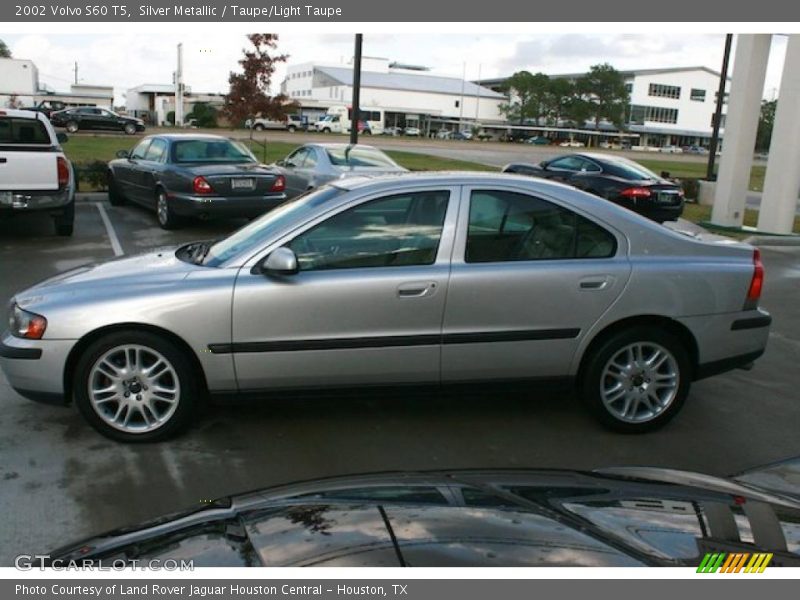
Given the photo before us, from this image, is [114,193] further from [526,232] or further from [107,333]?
[526,232]

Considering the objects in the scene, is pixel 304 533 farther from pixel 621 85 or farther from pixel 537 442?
pixel 621 85

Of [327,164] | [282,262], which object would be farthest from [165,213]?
[282,262]

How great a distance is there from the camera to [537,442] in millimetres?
4859

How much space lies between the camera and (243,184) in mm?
12086

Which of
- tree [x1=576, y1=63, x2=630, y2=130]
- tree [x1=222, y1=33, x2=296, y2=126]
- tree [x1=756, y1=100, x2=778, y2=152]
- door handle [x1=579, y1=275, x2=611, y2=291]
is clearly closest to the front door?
door handle [x1=579, y1=275, x2=611, y2=291]

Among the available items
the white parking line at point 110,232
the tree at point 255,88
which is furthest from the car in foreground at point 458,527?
the tree at point 255,88

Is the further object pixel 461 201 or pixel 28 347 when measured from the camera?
pixel 461 201

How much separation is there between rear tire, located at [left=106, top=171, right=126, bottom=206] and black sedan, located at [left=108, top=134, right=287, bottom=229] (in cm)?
110

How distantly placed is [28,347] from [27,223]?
969 cm

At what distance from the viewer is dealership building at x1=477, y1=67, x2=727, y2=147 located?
121 meters

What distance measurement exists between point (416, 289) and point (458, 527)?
256 centimetres

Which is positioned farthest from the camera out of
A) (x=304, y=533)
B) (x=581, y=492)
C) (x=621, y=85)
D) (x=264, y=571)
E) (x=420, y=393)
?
(x=621, y=85)

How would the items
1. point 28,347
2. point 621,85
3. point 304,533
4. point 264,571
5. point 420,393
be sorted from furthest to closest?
point 621,85
point 420,393
point 28,347
point 304,533
point 264,571

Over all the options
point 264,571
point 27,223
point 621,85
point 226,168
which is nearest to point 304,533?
point 264,571
